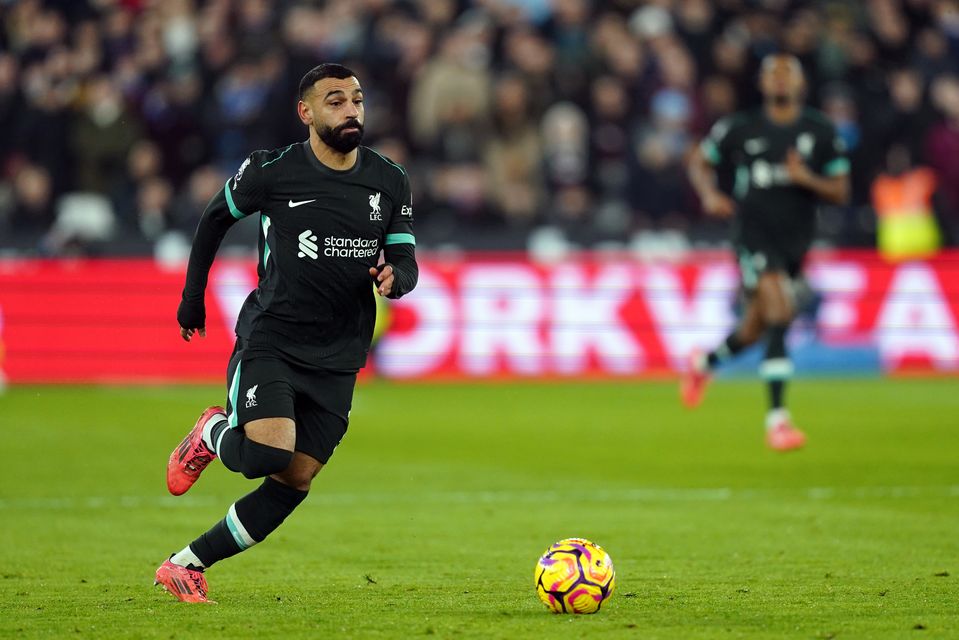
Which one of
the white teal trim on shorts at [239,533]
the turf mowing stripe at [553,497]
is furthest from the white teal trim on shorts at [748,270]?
the white teal trim on shorts at [239,533]

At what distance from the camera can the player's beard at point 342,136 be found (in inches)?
272

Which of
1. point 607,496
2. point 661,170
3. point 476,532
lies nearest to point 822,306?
point 661,170

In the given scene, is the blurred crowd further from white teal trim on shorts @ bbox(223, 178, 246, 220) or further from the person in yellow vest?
white teal trim on shorts @ bbox(223, 178, 246, 220)

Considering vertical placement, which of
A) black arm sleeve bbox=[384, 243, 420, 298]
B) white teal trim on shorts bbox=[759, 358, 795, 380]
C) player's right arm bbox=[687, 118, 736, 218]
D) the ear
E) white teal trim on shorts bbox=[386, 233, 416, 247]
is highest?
player's right arm bbox=[687, 118, 736, 218]

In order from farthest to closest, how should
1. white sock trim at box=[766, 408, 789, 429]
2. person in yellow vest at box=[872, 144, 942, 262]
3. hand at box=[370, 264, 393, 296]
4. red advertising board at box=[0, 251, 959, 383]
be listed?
person in yellow vest at box=[872, 144, 942, 262], red advertising board at box=[0, 251, 959, 383], white sock trim at box=[766, 408, 789, 429], hand at box=[370, 264, 393, 296]

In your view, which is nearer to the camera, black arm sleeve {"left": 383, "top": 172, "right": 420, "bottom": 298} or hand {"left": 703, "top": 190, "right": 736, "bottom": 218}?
black arm sleeve {"left": 383, "top": 172, "right": 420, "bottom": 298}

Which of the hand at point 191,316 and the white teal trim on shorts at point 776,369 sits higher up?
the white teal trim on shorts at point 776,369

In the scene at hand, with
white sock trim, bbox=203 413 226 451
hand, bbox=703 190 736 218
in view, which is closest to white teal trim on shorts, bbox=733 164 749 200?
hand, bbox=703 190 736 218

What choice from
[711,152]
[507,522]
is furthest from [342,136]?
[711,152]

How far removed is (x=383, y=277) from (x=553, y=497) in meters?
4.15

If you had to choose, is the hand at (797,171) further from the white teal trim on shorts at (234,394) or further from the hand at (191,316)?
the white teal trim on shorts at (234,394)

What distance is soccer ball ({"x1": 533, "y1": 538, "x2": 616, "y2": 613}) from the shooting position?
6465 millimetres

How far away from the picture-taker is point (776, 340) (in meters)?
13.0

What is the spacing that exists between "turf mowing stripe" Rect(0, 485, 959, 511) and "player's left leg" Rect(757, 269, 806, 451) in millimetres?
1736
